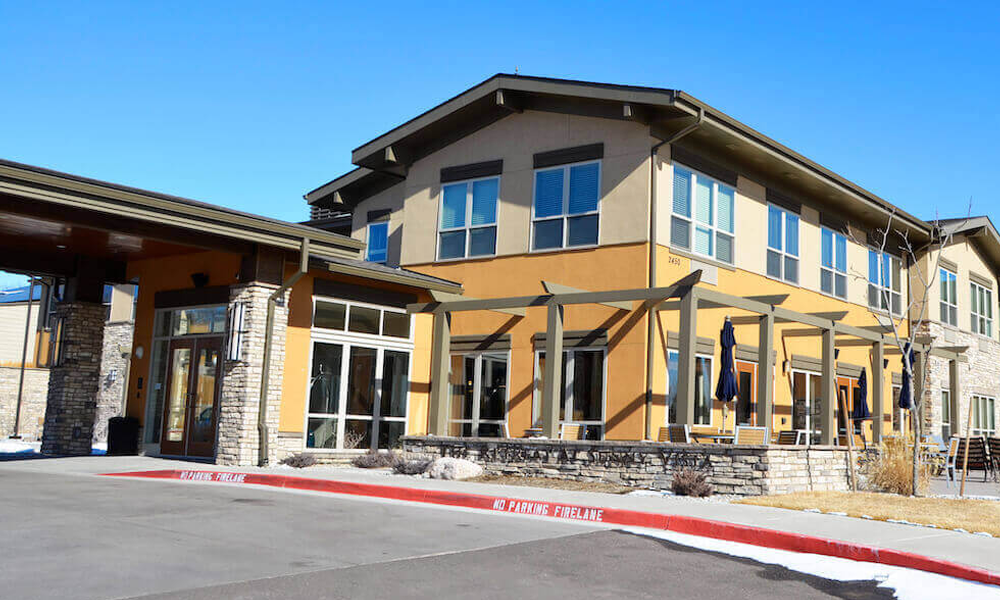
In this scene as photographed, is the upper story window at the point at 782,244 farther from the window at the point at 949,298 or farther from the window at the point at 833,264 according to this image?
the window at the point at 949,298

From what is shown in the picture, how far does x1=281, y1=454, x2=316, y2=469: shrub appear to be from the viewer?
1677 cm

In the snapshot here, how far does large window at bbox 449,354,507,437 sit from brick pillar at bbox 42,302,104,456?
306 inches

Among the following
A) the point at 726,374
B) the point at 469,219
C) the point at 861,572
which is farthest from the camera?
the point at 469,219

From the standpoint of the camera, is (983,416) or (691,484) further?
(983,416)

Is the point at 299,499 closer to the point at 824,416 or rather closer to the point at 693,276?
the point at 693,276

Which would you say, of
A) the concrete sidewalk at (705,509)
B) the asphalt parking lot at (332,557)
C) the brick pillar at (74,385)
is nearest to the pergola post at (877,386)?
the concrete sidewalk at (705,509)

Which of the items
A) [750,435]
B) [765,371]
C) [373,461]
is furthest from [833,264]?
[373,461]

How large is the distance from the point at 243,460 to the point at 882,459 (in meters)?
10.9

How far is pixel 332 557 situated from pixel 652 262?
11.4 metres

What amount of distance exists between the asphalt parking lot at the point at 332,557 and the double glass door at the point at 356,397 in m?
7.35

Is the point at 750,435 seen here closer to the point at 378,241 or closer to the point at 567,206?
the point at 567,206

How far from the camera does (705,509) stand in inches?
443

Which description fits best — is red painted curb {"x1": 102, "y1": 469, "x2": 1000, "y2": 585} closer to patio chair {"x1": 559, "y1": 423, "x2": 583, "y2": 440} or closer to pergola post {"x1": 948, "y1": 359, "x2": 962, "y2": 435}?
patio chair {"x1": 559, "y1": 423, "x2": 583, "y2": 440}

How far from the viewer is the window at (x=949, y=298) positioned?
2912cm
